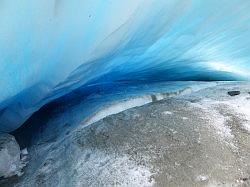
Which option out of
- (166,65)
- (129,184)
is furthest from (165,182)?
(166,65)

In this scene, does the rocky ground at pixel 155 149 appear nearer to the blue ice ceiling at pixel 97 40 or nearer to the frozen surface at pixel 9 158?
the frozen surface at pixel 9 158

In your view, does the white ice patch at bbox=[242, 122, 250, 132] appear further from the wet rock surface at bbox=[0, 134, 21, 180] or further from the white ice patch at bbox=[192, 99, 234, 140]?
the wet rock surface at bbox=[0, 134, 21, 180]

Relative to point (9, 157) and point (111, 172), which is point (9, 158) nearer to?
point (9, 157)

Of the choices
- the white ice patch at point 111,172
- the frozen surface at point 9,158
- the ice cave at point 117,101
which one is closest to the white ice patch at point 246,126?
the ice cave at point 117,101

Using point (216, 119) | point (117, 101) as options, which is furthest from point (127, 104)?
point (216, 119)

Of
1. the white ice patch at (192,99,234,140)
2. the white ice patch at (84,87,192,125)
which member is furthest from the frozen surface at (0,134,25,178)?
the white ice patch at (192,99,234,140)

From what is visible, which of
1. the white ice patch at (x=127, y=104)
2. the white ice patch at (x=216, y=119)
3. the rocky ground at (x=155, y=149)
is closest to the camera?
the rocky ground at (x=155, y=149)

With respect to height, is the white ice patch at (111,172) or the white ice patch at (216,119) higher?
the white ice patch at (216,119)
